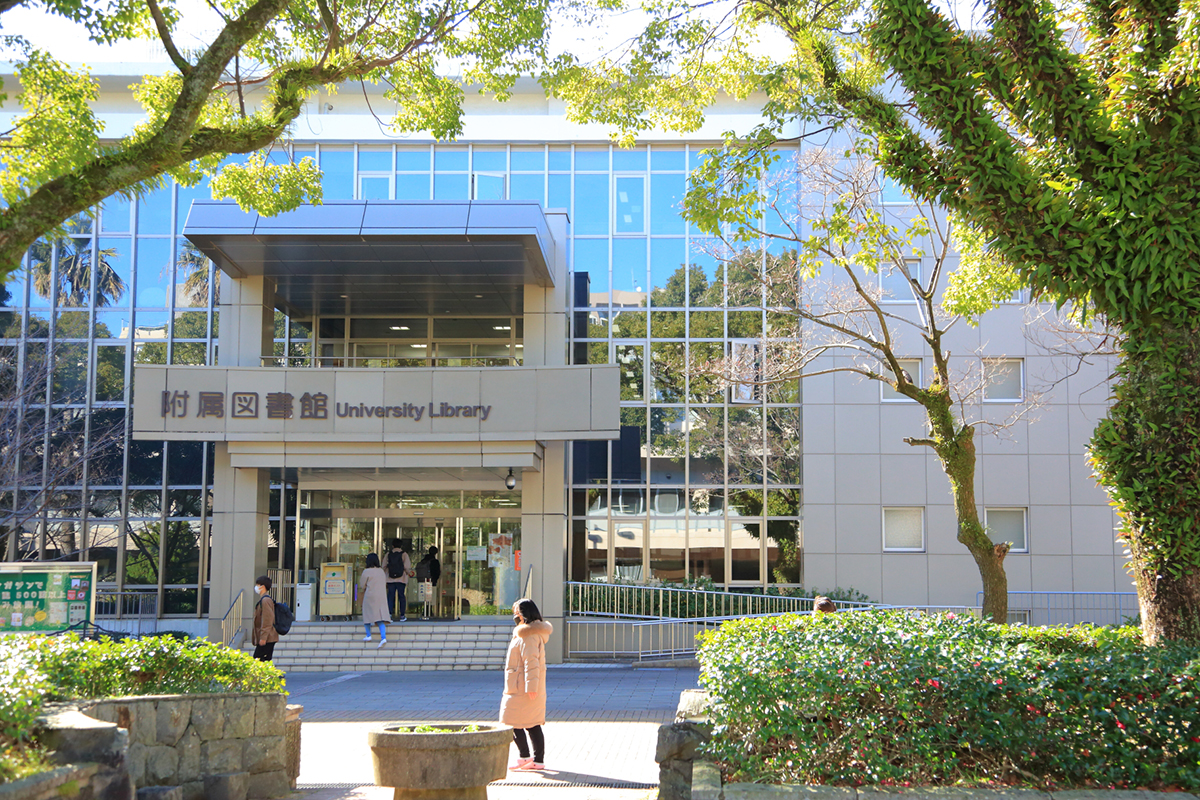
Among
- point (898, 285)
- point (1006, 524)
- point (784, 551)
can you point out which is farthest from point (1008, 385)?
point (784, 551)

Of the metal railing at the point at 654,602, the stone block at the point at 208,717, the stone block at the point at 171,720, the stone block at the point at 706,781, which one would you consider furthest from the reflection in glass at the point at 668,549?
the stone block at the point at 706,781

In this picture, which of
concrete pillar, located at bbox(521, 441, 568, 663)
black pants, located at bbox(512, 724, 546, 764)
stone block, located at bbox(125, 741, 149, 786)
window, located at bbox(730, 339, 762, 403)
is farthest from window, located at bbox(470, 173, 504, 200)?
stone block, located at bbox(125, 741, 149, 786)

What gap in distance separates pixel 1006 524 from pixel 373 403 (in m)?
13.7

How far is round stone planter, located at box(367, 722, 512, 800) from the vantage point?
23.6 feet

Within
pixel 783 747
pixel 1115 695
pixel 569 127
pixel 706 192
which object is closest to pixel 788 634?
pixel 783 747

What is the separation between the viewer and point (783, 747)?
21.1 ft

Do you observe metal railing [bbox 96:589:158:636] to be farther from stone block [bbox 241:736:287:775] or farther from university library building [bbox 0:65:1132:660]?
stone block [bbox 241:736:287:775]

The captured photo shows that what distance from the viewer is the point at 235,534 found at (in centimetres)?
1966

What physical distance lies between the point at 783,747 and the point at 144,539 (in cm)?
2010

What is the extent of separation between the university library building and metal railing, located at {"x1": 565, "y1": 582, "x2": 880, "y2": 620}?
358 millimetres

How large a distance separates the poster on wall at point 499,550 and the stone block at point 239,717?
14.0 meters

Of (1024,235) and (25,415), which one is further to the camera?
(25,415)

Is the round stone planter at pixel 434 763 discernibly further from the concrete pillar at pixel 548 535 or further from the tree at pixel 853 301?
the concrete pillar at pixel 548 535

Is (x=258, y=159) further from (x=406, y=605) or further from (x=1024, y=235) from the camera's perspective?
(x=406, y=605)
